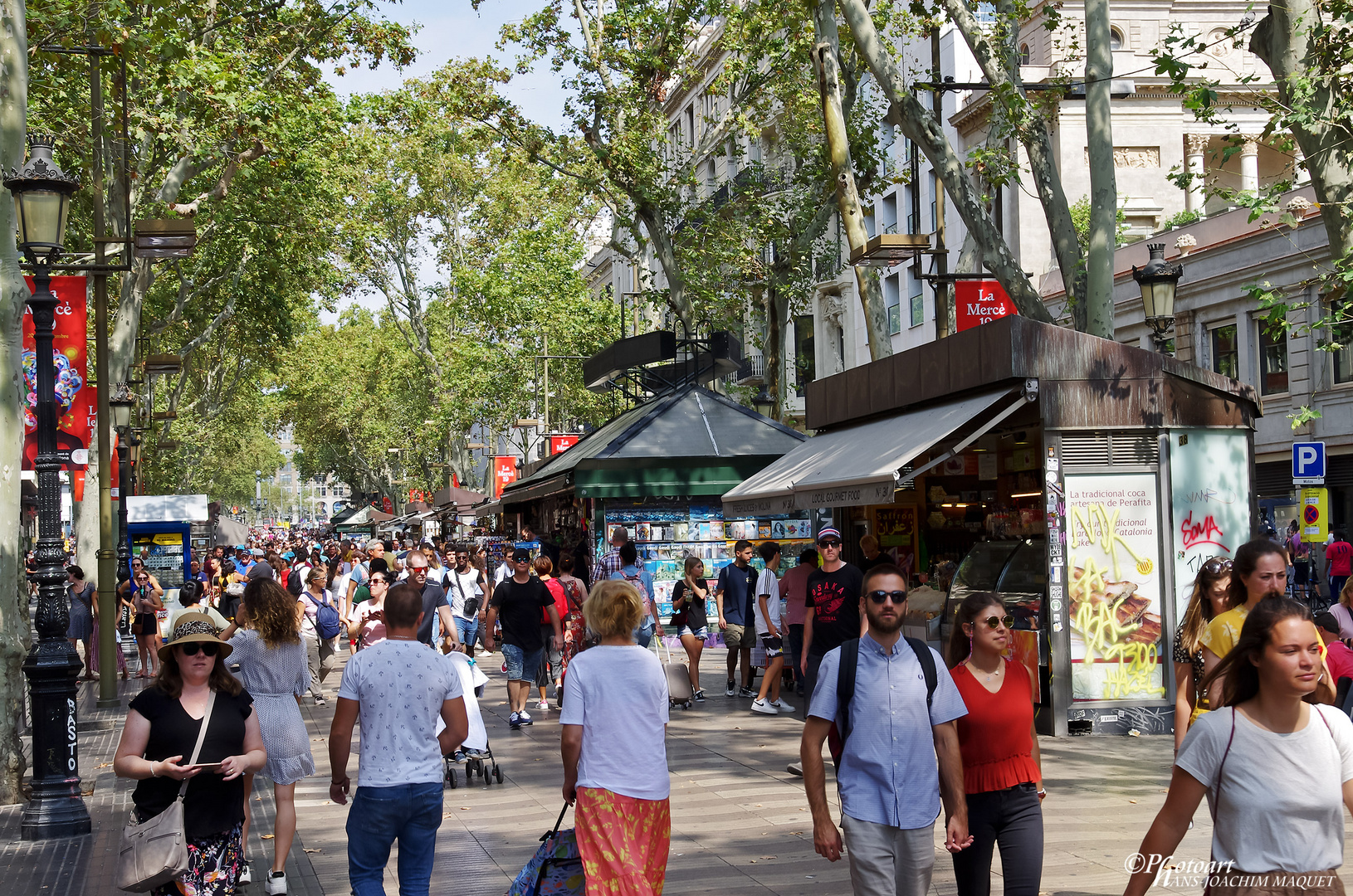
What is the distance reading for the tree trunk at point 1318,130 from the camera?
10938 mm

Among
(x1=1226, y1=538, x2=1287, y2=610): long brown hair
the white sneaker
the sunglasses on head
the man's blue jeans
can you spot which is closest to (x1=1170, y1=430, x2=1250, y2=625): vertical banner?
the white sneaker

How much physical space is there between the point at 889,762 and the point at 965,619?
2.41 feet

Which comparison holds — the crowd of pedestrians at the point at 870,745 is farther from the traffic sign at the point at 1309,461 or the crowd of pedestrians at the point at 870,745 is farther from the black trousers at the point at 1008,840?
the traffic sign at the point at 1309,461

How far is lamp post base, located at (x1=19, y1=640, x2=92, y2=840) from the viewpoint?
354 inches

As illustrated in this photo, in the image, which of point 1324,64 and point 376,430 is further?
point 376,430

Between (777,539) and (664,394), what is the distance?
3933 mm

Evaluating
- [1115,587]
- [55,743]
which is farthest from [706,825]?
[1115,587]

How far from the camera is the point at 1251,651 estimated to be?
140 inches

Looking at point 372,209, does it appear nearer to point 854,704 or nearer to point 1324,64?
point 1324,64

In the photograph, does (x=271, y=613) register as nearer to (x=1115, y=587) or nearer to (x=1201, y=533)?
(x=1115, y=587)

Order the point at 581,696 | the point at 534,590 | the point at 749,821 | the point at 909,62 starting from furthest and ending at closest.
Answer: the point at 909,62 < the point at 534,590 < the point at 749,821 < the point at 581,696

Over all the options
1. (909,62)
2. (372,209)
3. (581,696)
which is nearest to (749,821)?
(581,696)

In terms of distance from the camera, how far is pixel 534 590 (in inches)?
520

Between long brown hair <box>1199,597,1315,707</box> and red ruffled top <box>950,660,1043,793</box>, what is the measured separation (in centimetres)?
139
